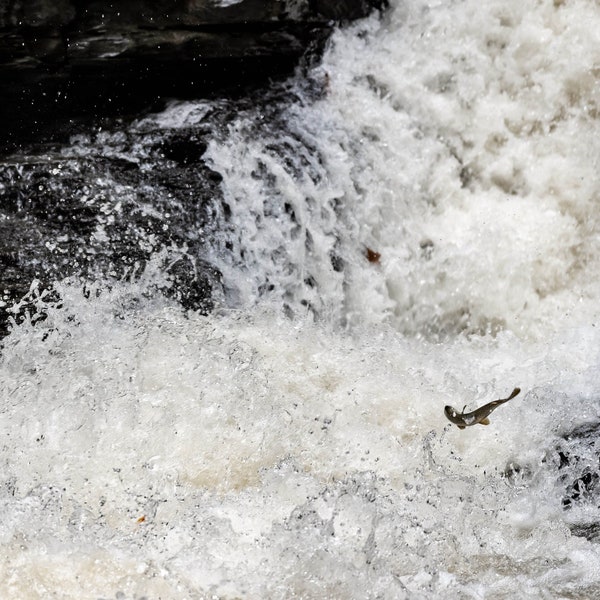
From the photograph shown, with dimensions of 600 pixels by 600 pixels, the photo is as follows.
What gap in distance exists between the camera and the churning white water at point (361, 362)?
96.7 inches

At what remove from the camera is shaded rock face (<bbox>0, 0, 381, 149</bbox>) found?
3.70m

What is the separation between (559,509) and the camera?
9.29 ft

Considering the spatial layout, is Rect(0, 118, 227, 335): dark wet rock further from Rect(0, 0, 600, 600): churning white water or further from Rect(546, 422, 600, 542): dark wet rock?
Rect(546, 422, 600, 542): dark wet rock

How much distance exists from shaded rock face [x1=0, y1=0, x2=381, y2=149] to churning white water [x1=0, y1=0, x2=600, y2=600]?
17cm

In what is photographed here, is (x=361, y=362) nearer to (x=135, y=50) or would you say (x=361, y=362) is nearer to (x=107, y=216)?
(x=107, y=216)

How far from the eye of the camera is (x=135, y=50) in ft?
12.5

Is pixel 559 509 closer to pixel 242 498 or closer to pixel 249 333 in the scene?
pixel 242 498

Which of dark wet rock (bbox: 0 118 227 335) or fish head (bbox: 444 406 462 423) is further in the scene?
dark wet rock (bbox: 0 118 227 335)

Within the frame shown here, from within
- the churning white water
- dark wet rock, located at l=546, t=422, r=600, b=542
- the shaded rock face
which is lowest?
dark wet rock, located at l=546, t=422, r=600, b=542

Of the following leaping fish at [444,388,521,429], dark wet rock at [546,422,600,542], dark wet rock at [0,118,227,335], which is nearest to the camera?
leaping fish at [444,388,521,429]

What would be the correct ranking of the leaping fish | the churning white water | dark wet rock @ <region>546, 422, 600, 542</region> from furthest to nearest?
dark wet rock @ <region>546, 422, 600, 542</region>
the leaping fish
the churning white water

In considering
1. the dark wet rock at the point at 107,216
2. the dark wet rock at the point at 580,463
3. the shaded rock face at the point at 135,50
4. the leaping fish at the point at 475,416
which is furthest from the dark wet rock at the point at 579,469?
the shaded rock face at the point at 135,50

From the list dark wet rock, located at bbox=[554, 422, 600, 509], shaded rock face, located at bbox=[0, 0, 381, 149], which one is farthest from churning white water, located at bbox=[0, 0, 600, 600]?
shaded rock face, located at bbox=[0, 0, 381, 149]

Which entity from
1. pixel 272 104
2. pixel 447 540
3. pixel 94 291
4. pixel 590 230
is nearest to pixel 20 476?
pixel 94 291
